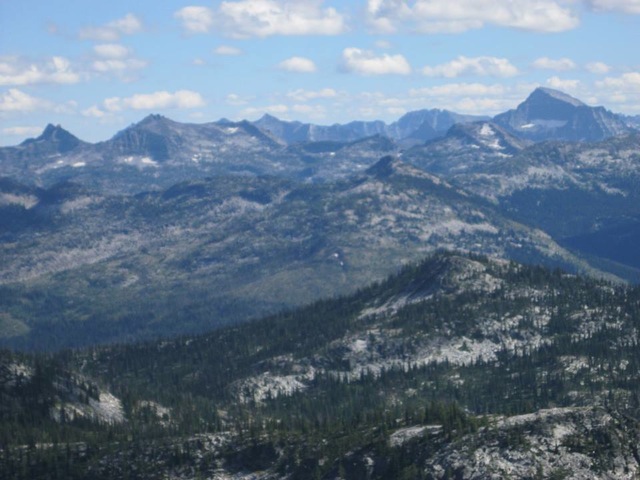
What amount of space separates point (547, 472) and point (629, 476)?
47.0 feet

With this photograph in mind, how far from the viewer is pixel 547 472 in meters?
198

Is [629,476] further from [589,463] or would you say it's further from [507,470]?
[507,470]

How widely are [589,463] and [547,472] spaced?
789 cm

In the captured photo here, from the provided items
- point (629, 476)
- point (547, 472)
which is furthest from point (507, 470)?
point (629, 476)

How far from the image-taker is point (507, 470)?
19975cm

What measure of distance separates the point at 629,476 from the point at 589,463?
7203 mm

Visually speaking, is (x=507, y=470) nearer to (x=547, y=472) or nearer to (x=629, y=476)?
(x=547, y=472)

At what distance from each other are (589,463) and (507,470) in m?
14.7

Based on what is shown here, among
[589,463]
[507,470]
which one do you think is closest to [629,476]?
[589,463]
